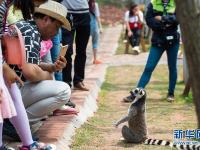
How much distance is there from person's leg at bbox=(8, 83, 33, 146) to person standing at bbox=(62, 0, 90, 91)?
Result: 102 inches

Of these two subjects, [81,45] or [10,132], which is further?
[81,45]

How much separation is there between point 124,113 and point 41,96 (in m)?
2.69

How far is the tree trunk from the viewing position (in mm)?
2881

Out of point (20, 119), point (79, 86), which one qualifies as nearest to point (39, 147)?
point (20, 119)

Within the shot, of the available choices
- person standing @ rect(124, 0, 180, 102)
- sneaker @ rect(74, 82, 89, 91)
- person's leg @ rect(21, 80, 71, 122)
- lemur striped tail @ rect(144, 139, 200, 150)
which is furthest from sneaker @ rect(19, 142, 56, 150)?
person standing @ rect(124, 0, 180, 102)

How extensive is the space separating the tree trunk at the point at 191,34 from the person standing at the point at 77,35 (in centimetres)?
404

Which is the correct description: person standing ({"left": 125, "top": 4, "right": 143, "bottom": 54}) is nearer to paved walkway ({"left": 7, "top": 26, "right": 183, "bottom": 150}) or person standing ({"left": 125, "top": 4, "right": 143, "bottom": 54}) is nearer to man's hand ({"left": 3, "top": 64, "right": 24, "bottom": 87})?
paved walkway ({"left": 7, "top": 26, "right": 183, "bottom": 150})

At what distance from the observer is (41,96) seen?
16.0 ft

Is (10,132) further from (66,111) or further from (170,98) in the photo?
(170,98)

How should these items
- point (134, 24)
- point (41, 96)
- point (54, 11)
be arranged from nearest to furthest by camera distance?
1. point (41, 96)
2. point (54, 11)
3. point (134, 24)

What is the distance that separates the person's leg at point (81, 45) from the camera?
291 inches

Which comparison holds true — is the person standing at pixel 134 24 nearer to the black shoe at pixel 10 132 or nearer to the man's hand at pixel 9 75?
the black shoe at pixel 10 132

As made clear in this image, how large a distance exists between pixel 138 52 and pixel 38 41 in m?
12.1

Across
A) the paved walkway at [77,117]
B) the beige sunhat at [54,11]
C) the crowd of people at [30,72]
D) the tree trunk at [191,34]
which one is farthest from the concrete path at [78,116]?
the tree trunk at [191,34]
